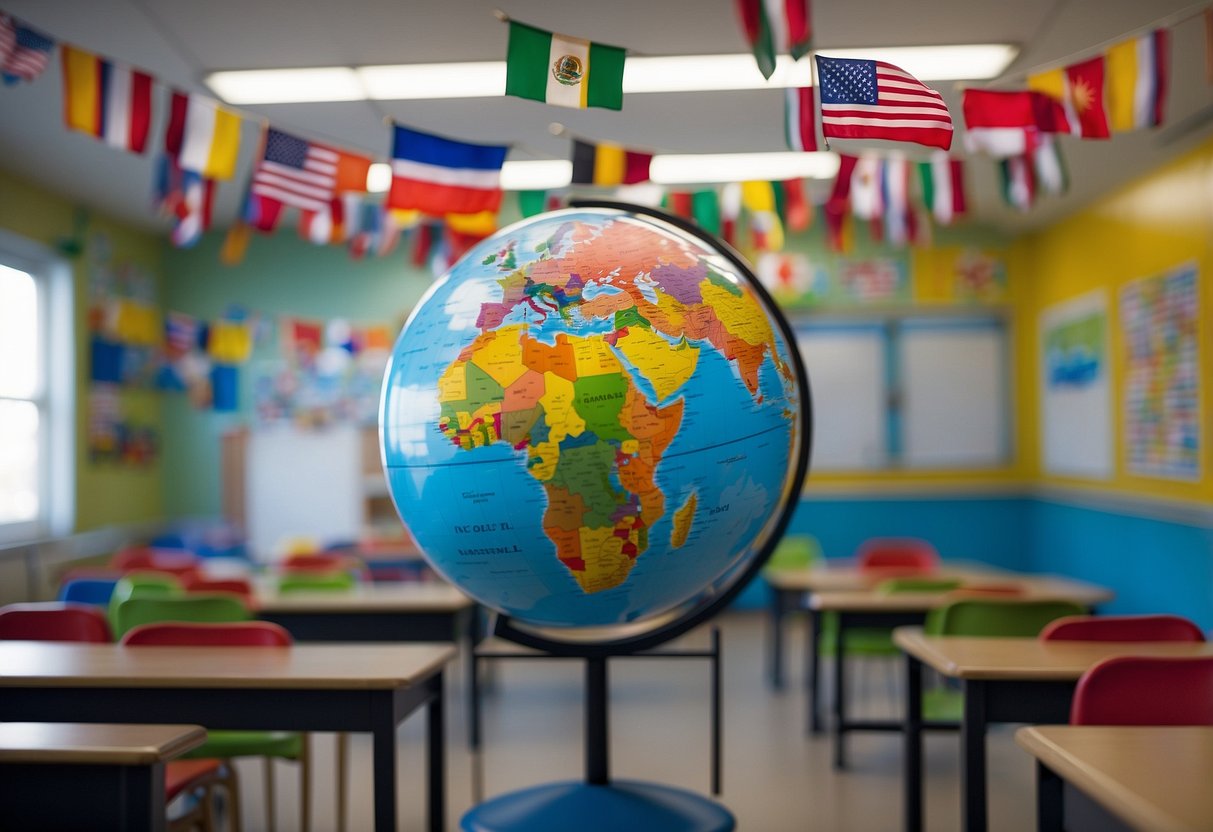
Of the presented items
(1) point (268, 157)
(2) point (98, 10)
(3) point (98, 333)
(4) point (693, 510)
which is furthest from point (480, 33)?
(3) point (98, 333)

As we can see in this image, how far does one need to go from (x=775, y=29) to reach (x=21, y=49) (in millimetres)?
2452

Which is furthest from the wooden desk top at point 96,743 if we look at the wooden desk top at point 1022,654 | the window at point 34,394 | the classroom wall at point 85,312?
the classroom wall at point 85,312

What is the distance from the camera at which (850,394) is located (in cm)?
883

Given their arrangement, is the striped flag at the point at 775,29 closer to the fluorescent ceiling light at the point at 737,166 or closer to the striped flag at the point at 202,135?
the striped flag at the point at 202,135

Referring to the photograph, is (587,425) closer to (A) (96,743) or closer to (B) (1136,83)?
(A) (96,743)

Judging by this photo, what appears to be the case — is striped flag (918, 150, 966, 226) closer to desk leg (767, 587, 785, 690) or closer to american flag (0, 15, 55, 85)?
desk leg (767, 587, 785, 690)

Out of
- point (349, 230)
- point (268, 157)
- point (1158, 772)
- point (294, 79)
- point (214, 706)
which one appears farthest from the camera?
point (349, 230)

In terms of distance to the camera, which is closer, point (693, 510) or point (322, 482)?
point (693, 510)

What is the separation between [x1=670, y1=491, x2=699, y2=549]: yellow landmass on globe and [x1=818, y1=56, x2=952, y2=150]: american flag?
4.23 ft

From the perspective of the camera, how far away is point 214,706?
2.58m

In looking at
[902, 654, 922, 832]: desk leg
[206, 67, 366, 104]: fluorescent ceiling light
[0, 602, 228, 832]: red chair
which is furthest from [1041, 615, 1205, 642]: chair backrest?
[206, 67, 366, 104]: fluorescent ceiling light

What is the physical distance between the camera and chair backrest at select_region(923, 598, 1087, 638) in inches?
138

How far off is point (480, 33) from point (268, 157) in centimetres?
106

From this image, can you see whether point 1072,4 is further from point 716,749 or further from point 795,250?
point 795,250
